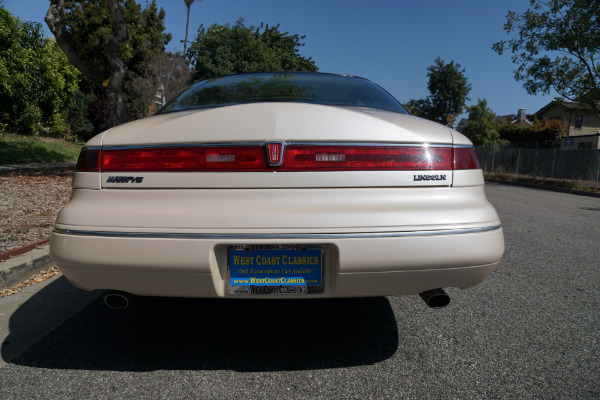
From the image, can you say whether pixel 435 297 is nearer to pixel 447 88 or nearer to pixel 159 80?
pixel 159 80

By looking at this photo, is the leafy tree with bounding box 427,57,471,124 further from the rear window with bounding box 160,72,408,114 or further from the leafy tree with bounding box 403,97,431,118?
the rear window with bounding box 160,72,408,114

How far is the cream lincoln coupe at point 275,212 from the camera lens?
185 centimetres

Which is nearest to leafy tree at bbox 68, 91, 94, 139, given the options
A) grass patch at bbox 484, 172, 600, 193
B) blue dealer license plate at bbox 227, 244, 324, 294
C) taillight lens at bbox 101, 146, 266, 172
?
grass patch at bbox 484, 172, 600, 193

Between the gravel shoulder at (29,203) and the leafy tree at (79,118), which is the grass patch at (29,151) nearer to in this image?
the gravel shoulder at (29,203)

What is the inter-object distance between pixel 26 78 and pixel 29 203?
12.8 meters

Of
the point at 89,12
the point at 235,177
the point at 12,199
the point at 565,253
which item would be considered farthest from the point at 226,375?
the point at 89,12

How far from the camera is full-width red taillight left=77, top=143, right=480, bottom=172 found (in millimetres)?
1919

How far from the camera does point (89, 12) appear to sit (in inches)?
1084

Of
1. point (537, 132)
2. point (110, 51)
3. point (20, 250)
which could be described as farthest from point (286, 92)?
point (537, 132)

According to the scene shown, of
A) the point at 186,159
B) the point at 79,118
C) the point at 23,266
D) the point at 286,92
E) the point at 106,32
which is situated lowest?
the point at 23,266

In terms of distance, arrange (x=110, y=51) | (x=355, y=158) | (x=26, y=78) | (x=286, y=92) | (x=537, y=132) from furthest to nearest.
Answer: (x=537, y=132) < (x=26, y=78) < (x=110, y=51) < (x=286, y=92) < (x=355, y=158)

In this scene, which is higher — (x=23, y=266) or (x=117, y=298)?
(x=117, y=298)

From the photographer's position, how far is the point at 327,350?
2.28 metres

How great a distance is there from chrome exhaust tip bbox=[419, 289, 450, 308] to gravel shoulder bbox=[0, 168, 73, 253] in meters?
3.50
